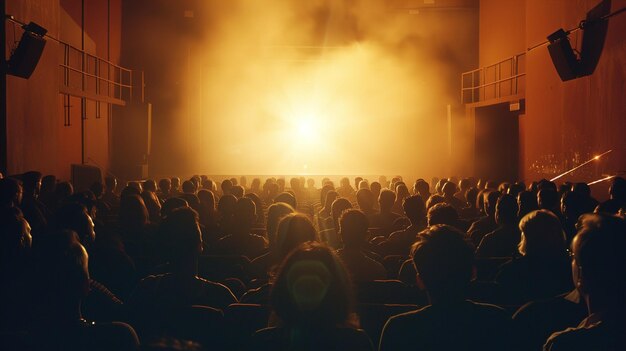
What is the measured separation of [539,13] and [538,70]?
4.08 feet

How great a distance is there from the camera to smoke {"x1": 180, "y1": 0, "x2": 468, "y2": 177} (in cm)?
1995

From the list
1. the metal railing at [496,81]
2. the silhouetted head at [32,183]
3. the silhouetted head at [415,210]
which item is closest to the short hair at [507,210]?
the silhouetted head at [415,210]

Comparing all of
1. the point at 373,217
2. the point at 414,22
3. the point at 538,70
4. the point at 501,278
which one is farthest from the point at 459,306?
the point at 414,22

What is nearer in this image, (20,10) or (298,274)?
(298,274)

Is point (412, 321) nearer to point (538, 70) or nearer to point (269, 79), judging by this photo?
point (538, 70)

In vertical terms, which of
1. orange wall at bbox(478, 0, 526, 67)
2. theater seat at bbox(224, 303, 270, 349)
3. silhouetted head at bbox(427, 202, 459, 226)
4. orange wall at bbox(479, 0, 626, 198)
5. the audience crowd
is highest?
orange wall at bbox(478, 0, 526, 67)

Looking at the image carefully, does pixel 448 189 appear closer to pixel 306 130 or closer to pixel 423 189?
pixel 423 189

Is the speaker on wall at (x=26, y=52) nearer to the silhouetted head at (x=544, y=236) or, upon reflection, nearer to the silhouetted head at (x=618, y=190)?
the silhouetted head at (x=618, y=190)

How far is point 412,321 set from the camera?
2.07m

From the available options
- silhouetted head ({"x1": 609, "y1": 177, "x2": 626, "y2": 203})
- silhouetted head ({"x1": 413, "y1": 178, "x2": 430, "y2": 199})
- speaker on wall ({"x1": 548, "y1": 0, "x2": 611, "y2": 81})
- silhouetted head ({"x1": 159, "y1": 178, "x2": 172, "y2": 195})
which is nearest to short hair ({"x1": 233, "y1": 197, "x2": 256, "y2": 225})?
silhouetted head ({"x1": 609, "y1": 177, "x2": 626, "y2": 203})

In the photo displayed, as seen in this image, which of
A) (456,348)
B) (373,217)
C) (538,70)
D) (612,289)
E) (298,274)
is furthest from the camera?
(538,70)

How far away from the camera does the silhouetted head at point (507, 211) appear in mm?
4699

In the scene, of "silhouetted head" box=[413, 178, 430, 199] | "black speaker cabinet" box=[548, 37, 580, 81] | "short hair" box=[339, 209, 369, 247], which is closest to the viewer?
"short hair" box=[339, 209, 369, 247]

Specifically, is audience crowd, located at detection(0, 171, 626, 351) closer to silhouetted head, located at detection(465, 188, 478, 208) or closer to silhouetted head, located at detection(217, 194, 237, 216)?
→ silhouetted head, located at detection(217, 194, 237, 216)
